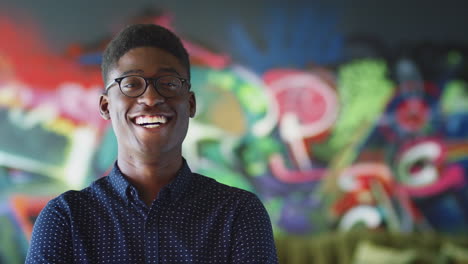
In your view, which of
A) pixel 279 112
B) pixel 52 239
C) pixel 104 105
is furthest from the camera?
pixel 279 112

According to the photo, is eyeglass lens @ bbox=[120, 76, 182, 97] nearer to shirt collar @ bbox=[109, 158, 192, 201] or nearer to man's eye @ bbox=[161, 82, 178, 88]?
man's eye @ bbox=[161, 82, 178, 88]

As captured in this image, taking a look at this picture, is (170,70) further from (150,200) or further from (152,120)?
(150,200)

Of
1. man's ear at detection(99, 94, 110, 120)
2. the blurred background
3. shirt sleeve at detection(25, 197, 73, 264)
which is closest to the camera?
shirt sleeve at detection(25, 197, 73, 264)

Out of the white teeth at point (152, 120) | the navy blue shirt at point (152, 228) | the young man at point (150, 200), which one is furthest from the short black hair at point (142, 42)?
the navy blue shirt at point (152, 228)

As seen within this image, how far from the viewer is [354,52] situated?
→ 10.7 ft

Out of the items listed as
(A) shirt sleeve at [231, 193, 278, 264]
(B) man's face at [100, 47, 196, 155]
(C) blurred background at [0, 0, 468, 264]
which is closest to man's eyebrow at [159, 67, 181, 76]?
(B) man's face at [100, 47, 196, 155]

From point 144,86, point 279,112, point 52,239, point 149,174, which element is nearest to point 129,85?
point 144,86

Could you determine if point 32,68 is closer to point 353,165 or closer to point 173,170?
point 353,165

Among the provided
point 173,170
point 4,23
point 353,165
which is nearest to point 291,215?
point 353,165

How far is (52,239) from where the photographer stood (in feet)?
2.94

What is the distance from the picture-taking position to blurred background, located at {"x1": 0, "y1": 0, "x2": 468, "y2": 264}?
3199mm

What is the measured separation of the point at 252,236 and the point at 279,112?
2.35 m

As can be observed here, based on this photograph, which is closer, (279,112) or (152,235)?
(152,235)

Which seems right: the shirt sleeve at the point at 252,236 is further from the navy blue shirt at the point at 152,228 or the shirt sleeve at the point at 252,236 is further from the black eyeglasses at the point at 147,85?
the black eyeglasses at the point at 147,85
